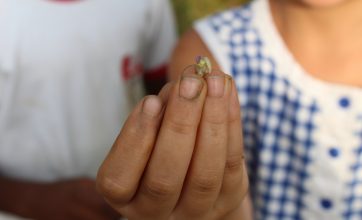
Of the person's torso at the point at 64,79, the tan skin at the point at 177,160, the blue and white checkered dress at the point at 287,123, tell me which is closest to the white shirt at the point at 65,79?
the person's torso at the point at 64,79

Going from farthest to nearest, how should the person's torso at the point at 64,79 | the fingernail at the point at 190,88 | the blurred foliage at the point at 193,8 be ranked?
the blurred foliage at the point at 193,8 → the person's torso at the point at 64,79 → the fingernail at the point at 190,88

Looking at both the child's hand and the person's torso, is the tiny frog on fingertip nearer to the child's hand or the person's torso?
the child's hand

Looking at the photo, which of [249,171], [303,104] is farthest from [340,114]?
[249,171]

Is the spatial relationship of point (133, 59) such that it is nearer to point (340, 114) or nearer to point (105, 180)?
point (340, 114)

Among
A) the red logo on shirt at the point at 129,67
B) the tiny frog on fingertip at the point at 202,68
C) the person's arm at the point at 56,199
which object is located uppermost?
the tiny frog on fingertip at the point at 202,68

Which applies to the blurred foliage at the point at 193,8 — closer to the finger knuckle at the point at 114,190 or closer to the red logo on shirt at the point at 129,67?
the red logo on shirt at the point at 129,67

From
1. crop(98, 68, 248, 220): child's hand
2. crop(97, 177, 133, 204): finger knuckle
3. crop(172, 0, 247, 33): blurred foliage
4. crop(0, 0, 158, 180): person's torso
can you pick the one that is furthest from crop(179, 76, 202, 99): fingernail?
crop(172, 0, 247, 33): blurred foliage
